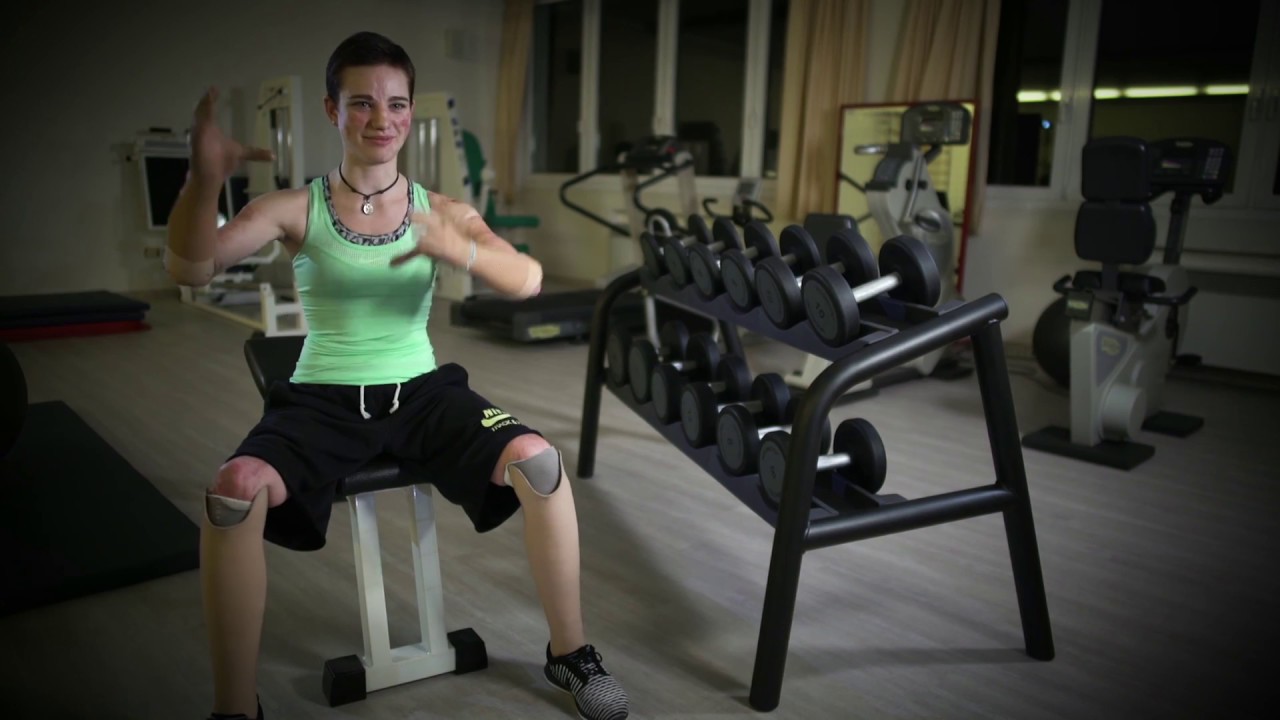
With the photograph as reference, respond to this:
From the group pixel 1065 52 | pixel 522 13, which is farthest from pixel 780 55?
pixel 522 13

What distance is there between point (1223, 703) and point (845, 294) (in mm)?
970

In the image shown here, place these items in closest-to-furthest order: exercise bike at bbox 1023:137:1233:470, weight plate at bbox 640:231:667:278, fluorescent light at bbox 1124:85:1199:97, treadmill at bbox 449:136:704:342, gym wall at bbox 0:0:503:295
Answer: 1. weight plate at bbox 640:231:667:278
2. exercise bike at bbox 1023:137:1233:470
3. fluorescent light at bbox 1124:85:1199:97
4. treadmill at bbox 449:136:704:342
5. gym wall at bbox 0:0:503:295

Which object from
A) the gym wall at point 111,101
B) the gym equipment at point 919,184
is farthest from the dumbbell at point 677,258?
the gym wall at point 111,101

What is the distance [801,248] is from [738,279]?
0.16m

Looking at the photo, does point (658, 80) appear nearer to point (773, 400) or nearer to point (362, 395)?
point (773, 400)

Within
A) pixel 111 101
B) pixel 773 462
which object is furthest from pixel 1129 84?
pixel 111 101

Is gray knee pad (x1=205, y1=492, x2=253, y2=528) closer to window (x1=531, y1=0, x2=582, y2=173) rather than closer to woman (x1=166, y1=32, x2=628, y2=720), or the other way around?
woman (x1=166, y1=32, x2=628, y2=720)

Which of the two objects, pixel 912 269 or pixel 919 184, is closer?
pixel 912 269

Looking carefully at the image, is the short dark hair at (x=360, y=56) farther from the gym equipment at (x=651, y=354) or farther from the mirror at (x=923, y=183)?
the mirror at (x=923, y=183)

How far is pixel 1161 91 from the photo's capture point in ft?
14.2

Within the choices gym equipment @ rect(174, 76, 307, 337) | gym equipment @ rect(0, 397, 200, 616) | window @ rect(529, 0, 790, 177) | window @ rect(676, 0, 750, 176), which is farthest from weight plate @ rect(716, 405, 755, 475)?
window @ rect(676, 0, 750, 176)

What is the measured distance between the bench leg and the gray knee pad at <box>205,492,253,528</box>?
0.24 m

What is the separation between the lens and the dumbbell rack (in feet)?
4.74

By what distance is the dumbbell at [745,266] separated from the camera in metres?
1.89
